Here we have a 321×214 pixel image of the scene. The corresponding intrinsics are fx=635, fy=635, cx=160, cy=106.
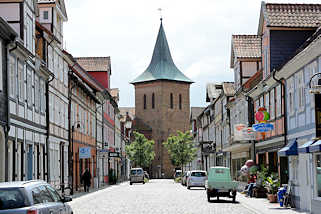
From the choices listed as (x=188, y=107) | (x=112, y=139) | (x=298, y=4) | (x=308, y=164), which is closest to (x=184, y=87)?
(x=188, y=107)

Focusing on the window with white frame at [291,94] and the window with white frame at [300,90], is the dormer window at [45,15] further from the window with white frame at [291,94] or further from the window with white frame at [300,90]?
the window with white frame at [300,90]

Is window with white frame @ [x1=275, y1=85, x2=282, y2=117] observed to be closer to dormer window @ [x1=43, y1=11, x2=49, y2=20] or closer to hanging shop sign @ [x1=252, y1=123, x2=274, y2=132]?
hanging shop sign @ [x1=252, y1=123, x2=274, y2=132]

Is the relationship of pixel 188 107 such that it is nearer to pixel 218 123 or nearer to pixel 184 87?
pixel 184 87

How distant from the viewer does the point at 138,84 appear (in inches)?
4747

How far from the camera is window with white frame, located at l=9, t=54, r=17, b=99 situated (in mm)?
23916

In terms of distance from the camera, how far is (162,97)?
117 metres

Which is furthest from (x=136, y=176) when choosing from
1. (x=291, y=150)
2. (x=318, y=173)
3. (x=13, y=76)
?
(x=318, y=173)

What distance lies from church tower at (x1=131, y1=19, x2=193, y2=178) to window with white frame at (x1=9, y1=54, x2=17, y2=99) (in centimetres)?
9186

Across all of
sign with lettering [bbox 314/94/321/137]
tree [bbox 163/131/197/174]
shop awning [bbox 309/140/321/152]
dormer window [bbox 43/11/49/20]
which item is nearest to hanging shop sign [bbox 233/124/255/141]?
dormer window [bbox 43/11/49/20]

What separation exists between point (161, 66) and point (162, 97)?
602 cm

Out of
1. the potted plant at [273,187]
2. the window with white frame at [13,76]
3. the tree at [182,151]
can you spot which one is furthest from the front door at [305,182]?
the tree at [182,151]

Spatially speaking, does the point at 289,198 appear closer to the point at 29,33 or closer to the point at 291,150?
the point at 291,150

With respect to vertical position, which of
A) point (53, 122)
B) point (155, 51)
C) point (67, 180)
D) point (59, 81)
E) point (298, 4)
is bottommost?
point (67, 180)

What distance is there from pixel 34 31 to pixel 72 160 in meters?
13.7
